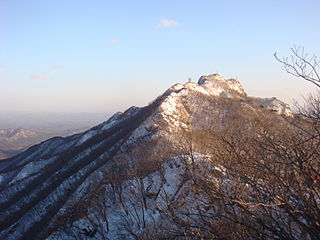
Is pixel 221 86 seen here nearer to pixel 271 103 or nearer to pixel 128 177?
pixel 271 103

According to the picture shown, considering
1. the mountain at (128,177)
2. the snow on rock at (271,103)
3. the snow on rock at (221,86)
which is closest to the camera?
the mountain at (128,177)

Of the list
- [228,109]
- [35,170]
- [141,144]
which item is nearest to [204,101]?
[228,109]

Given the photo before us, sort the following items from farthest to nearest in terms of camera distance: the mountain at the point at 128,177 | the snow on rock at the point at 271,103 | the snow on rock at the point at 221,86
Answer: the snow on rock at the point at 221,86 < the snow on rock at the point at 271,103 < the mountain at the point at 128,177

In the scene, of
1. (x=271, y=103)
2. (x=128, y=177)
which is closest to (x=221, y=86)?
(x=271, y=103)

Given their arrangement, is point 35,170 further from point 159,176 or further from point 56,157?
point 159,176

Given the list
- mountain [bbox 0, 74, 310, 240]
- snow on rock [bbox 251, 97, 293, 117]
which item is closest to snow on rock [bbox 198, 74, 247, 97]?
mountain [bbox 0, 74, 310, 240]

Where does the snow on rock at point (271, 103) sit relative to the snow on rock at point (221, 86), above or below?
below

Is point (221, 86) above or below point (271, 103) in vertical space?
above

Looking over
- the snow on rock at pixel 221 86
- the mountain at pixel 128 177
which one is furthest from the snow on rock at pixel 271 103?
the snow on rock at pixel 221 86

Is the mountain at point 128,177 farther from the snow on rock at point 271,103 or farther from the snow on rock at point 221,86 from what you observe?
the snow on rock at point 221,86
